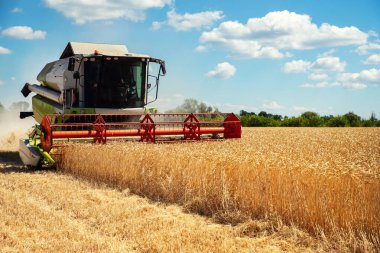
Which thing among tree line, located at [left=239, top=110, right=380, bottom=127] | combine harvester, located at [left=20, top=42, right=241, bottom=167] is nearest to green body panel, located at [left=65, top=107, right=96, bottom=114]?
combine harvester, located at [left=20, top=42, right=241, bottom=167]

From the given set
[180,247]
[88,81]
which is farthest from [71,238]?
[88,81]

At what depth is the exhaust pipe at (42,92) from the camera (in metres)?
12.7

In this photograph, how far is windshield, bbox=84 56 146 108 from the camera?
37.4ft

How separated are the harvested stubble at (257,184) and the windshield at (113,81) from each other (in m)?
3.81

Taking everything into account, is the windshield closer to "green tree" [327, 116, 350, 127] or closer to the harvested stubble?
the harvested stubble

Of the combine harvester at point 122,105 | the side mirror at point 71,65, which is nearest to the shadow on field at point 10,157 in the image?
the combine harvester at point 122,105

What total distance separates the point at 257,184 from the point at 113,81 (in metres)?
7.11

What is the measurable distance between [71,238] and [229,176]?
2067mm

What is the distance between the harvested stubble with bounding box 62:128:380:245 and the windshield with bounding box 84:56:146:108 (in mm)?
3809

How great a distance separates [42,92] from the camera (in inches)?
564

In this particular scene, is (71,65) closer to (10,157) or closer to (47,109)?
(10,157)

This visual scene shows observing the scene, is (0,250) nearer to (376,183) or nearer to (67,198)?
(67,198)

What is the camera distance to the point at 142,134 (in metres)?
10.1

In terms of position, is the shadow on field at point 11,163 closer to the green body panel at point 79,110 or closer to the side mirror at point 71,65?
the green body panel at point 79,110
